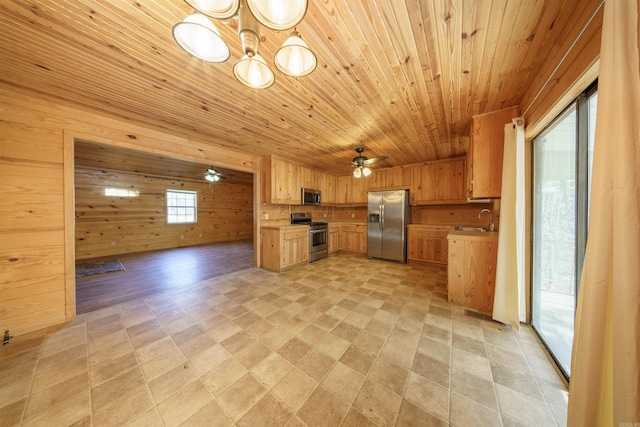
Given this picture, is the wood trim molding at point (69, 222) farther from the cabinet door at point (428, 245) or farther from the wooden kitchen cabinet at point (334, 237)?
the cabinet door at point (428, 245)

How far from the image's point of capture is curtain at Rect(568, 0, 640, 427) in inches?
28.3

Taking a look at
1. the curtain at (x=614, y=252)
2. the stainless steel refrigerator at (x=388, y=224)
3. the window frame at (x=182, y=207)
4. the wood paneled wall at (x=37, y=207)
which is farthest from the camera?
the window frame at (x=182, y=207)

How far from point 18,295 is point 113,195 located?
16.2 feet

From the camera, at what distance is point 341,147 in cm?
381

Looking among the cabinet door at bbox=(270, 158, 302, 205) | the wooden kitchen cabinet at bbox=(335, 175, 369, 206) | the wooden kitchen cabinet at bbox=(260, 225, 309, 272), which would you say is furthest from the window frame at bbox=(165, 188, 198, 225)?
the wooden kitchen cabinet at bbox=(335, 175, 369, 206)

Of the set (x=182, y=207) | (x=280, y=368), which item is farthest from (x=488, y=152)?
(x=182, y=207)

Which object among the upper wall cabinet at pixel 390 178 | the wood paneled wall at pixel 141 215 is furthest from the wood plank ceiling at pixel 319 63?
the wood paneled wall at pixel 141 215

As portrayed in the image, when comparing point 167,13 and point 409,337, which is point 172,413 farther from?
point 167,13

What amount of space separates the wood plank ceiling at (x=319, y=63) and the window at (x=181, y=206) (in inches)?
195

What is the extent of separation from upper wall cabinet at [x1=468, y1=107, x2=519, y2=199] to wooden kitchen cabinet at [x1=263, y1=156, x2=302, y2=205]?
3.50 meters

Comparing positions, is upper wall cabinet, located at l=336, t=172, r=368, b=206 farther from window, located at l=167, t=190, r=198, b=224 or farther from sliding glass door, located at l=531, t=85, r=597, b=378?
window, located at l=167, t=190, r=198, b=224

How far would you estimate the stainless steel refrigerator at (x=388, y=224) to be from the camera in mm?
4684

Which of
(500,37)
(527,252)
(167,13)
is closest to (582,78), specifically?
(500,37)

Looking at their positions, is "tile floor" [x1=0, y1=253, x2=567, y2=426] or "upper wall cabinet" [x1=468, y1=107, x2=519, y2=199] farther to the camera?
"upper wall cabinet" [x1=468, y1=107, x2=519, y2=199]
